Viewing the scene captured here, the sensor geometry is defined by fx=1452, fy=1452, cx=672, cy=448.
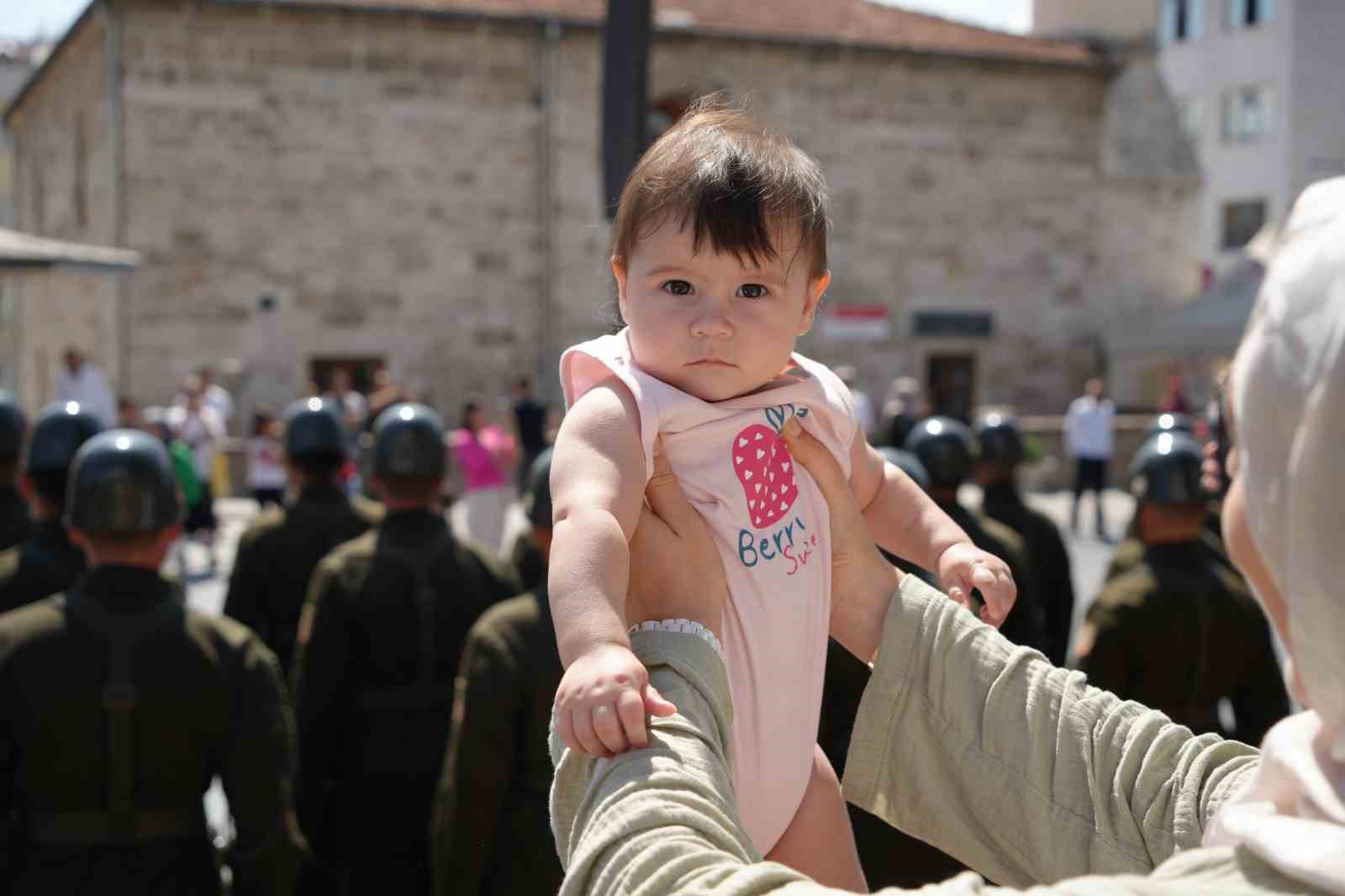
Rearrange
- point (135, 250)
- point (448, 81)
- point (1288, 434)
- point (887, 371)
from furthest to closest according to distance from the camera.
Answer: point (887, 371), point (448, 81), point (135, 250), point (1288, 434)

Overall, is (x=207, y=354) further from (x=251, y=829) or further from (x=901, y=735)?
(x=901, y=735)

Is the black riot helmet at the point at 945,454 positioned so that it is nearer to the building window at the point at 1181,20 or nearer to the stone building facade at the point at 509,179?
the stone building facade at the point at 509,179

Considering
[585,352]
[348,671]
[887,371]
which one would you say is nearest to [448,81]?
[887,371]

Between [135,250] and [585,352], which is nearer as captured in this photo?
[585,352]

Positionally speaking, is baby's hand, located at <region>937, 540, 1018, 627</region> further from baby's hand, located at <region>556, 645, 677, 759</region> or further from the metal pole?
the metal pole

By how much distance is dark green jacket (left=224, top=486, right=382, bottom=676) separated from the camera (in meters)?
5.87

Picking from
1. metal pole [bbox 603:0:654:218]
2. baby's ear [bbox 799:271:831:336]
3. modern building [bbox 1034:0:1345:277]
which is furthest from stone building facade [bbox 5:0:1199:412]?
baby's ear [bbox 799:271:831:336]

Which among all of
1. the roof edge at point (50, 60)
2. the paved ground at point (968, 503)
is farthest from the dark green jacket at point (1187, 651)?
the roof edge at point (50, 60)

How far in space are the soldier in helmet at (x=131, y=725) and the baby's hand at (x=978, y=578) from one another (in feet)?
7.96

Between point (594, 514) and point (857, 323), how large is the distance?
2520 centimetres

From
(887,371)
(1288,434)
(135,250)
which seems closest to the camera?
(1288,434)

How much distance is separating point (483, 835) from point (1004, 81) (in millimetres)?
25541

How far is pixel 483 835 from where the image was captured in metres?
4.30

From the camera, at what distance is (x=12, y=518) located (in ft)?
19.9
